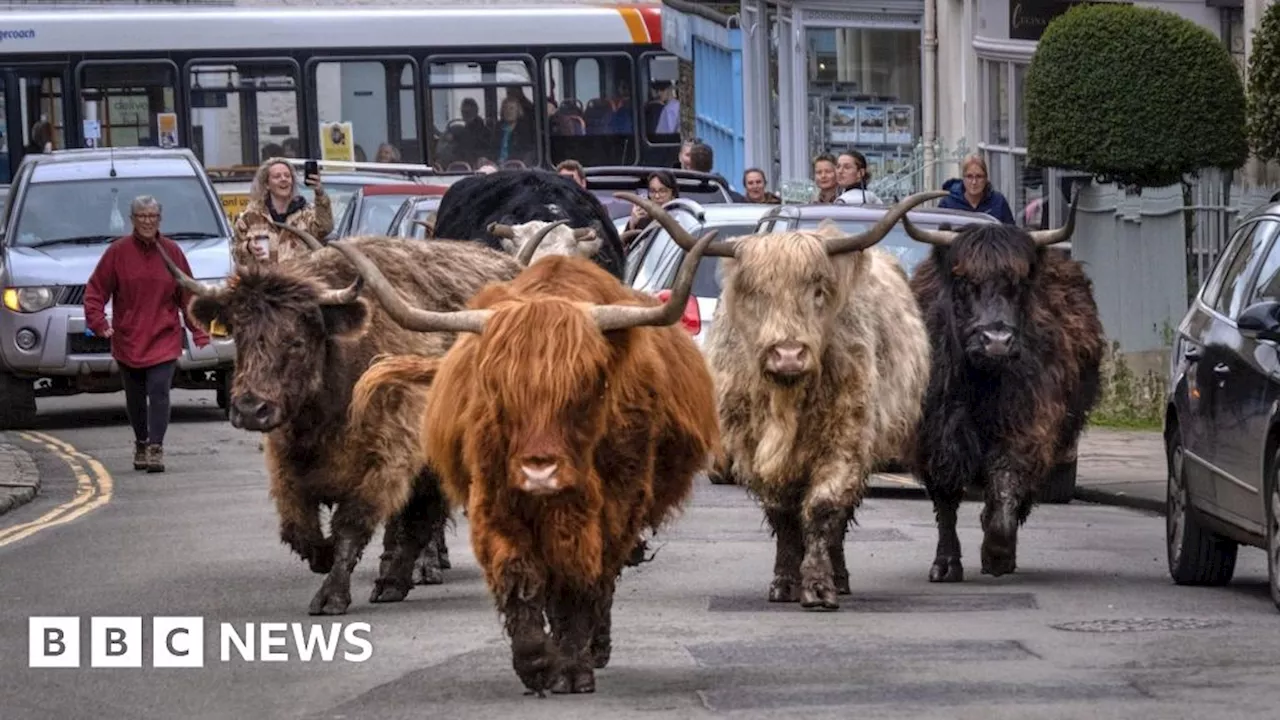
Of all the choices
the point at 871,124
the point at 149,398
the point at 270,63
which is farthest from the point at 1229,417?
the point at 270,63

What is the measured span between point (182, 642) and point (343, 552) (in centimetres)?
113

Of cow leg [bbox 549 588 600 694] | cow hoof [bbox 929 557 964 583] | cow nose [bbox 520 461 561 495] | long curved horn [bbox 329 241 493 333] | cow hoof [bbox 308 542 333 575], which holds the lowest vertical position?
cow hoof [bbox 929 557 964 583]

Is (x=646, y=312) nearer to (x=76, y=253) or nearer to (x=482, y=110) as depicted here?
(x=76, y=253)

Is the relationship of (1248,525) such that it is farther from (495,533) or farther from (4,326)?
(4,326)

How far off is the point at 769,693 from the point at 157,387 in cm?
1181

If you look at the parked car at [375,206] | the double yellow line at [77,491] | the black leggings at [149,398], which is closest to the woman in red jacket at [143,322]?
the black leggings at [149,398]

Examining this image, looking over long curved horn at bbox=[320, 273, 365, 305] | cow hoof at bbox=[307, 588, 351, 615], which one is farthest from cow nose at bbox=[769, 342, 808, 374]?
cow hoof at bbox=[307, 588, 351, 615]

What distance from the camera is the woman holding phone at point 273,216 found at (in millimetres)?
19938

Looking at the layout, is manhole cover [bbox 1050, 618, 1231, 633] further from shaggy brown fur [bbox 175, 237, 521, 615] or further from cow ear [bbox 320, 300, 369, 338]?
cow ear [bbox 320, 300, 369, 338]

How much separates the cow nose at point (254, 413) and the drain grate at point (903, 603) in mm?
2216

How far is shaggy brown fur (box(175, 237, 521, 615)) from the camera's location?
13109mm

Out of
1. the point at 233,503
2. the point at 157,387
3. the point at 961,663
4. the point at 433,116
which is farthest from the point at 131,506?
the point at 433,116

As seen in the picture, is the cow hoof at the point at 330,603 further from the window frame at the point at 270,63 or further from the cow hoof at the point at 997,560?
the window frame at the point at 270,63

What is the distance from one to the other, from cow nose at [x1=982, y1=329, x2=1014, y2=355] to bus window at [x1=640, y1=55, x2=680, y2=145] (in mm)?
22798
